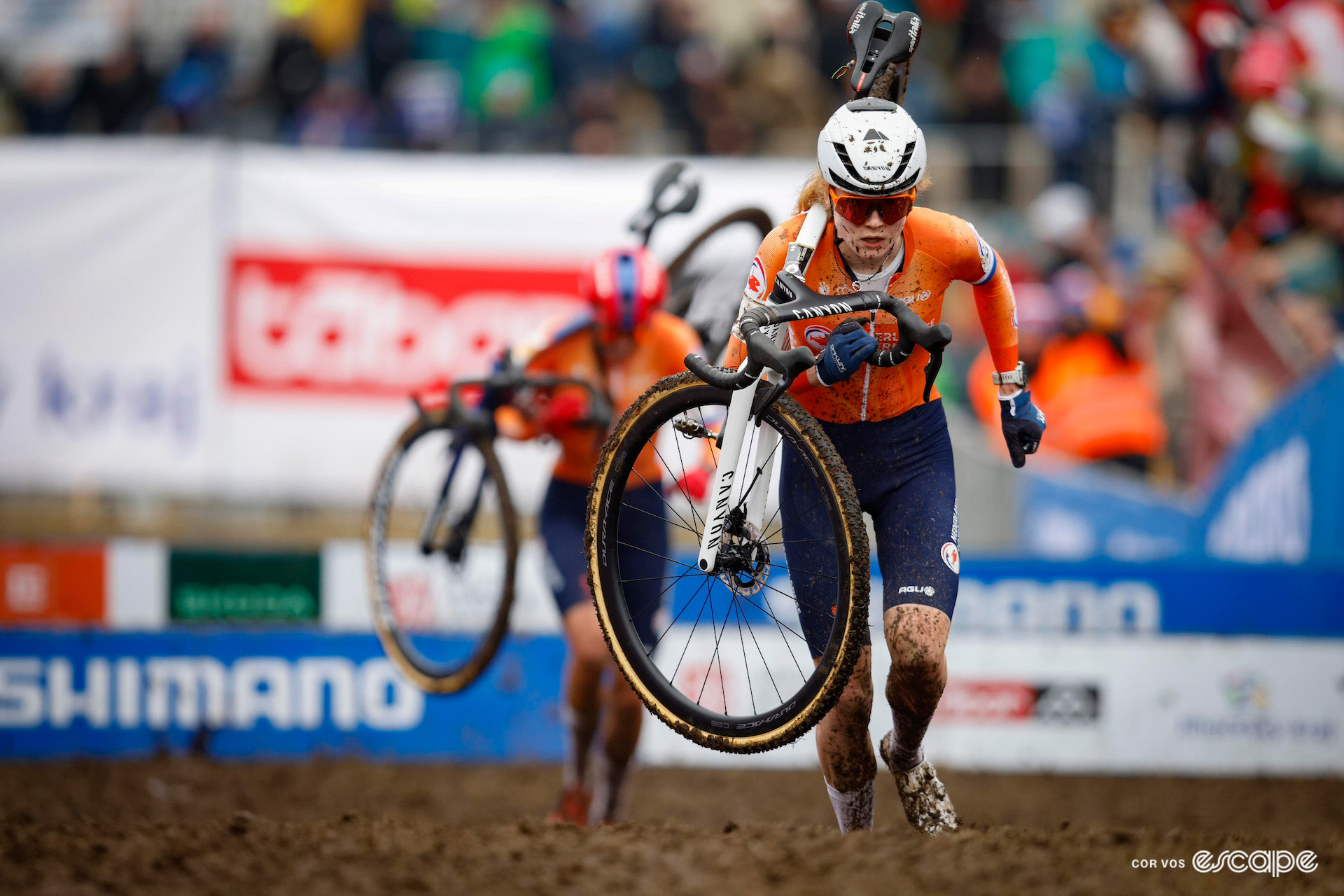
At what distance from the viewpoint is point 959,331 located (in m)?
14.0

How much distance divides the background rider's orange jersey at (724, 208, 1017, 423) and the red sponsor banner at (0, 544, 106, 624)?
19.0ft

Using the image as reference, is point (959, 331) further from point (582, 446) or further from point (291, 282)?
point (582, 446)

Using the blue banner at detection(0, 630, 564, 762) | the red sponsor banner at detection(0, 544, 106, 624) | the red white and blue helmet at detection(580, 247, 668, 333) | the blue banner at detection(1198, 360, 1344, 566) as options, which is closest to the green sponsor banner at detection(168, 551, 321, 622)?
the blue banner at detection(0, 630, 564, 762)

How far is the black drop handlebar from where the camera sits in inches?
183

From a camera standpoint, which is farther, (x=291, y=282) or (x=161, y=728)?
(x=291, y=282)

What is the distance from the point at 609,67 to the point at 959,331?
14.2 ft

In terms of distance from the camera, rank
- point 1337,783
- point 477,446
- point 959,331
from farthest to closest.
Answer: point 959,331 < point 1337,783 < point 477,446

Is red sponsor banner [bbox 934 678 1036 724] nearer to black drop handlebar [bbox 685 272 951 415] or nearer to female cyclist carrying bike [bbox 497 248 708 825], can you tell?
female cyclist carrying bike [bbox 497 248 708 825]

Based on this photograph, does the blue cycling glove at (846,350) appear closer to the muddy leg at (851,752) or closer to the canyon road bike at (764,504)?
the canyon road bike at (764,504)

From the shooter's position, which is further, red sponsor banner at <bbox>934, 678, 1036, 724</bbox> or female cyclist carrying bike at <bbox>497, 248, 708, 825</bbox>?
red sponsor banner at <bbox>934, 678, 1036, 724</bbox>

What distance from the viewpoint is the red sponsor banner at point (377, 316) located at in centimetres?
1159

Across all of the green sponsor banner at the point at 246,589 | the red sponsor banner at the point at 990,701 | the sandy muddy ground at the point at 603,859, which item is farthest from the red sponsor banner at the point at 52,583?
the red sponsor banner at the point at 990,701

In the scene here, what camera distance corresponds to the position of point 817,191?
511 centimetres

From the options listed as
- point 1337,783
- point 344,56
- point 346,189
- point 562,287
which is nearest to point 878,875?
point 1337,783
